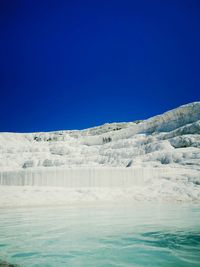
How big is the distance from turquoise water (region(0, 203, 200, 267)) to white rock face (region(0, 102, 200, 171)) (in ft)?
46.7

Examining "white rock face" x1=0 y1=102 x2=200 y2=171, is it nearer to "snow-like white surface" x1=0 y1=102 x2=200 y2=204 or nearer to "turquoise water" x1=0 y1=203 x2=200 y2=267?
"snow-like white surface" x1=0 y1=102 x2=200 y2=204

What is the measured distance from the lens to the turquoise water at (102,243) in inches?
158

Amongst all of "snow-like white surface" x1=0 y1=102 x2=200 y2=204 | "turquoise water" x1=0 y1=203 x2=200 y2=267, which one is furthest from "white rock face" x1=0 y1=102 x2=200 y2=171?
"turquoise water" x1=0 y1=203 x2=200 y2=267

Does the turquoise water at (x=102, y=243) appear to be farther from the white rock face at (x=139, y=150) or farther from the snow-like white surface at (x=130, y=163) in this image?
the white rock face at (x=139, y=150)

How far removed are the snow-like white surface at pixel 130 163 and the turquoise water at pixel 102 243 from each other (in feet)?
24.3

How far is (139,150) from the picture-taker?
3256cm

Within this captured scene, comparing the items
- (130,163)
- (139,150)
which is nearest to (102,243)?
(130,163)

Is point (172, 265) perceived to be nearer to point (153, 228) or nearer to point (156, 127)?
point (153, 228)

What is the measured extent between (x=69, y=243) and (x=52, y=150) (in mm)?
37486

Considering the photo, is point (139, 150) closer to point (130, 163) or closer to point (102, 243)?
point (130, 163)

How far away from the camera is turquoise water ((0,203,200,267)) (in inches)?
158

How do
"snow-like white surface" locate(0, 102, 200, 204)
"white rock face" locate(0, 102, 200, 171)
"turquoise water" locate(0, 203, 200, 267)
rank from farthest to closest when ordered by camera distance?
"white rock face" locate(0, 102, 200, 171), "snow-like white surface" locate(0, 102, 200, 204), "turquoise water" locate(0, 203, 200, 267)

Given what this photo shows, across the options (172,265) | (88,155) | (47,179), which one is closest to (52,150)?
(88,155)

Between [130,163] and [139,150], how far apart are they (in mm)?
6557
